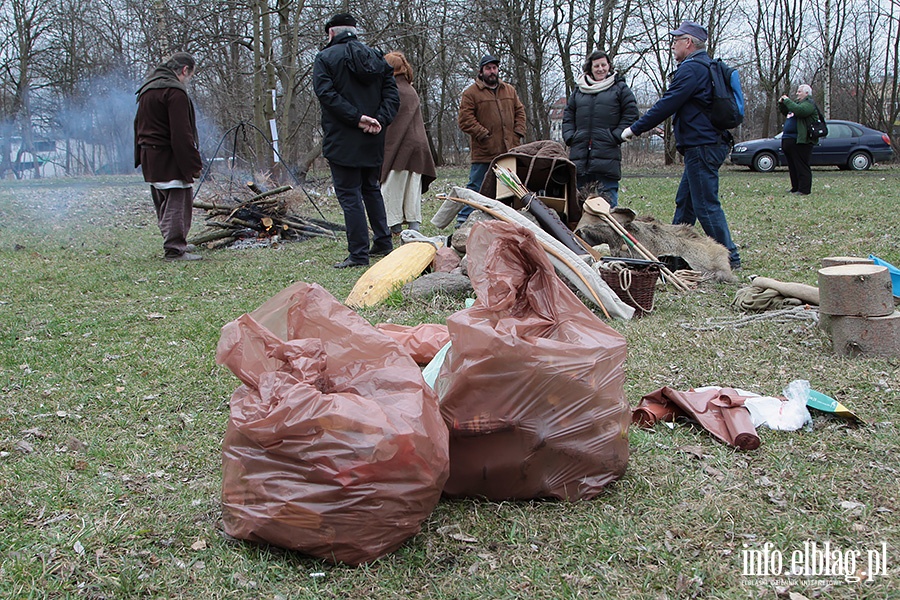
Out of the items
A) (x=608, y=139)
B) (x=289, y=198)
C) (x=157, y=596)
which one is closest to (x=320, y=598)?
(x=157, y=596)

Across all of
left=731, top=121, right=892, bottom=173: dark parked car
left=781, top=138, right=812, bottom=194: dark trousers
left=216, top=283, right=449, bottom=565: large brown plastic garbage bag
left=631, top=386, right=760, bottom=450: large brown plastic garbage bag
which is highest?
left=731, top=121, right=892, bottom=173: dark parked car

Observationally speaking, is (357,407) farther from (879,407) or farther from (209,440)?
(879,407)

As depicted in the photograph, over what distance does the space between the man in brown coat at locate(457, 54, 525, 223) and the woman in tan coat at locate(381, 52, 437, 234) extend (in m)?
0.63

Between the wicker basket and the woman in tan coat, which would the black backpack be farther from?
the woman in tan coat

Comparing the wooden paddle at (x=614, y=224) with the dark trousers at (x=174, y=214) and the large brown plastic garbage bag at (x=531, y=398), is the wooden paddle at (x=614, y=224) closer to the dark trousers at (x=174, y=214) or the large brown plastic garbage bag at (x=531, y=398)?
the large brown plastic garbage bag at (x=531, y=398)

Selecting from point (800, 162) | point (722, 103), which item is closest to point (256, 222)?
point (722, 103)

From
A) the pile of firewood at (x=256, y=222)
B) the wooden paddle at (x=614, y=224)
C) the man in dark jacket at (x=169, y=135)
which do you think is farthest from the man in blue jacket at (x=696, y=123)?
the pile of firewood at (x=256, y=222)

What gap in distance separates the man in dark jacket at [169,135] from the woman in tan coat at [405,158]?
1904 millimetres

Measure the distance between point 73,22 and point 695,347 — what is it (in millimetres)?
27994

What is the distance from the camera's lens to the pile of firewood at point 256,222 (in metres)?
8.79

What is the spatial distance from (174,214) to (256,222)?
1.51 metres

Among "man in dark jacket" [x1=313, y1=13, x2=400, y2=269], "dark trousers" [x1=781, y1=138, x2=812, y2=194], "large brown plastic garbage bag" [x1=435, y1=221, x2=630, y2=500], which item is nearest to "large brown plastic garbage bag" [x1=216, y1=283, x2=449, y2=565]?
"large brown plastic garbage bag" [x1=435, y1=221, x2=630, y2=500]

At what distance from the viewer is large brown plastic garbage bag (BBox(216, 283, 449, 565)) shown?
1.95m

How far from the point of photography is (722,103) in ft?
19.5
